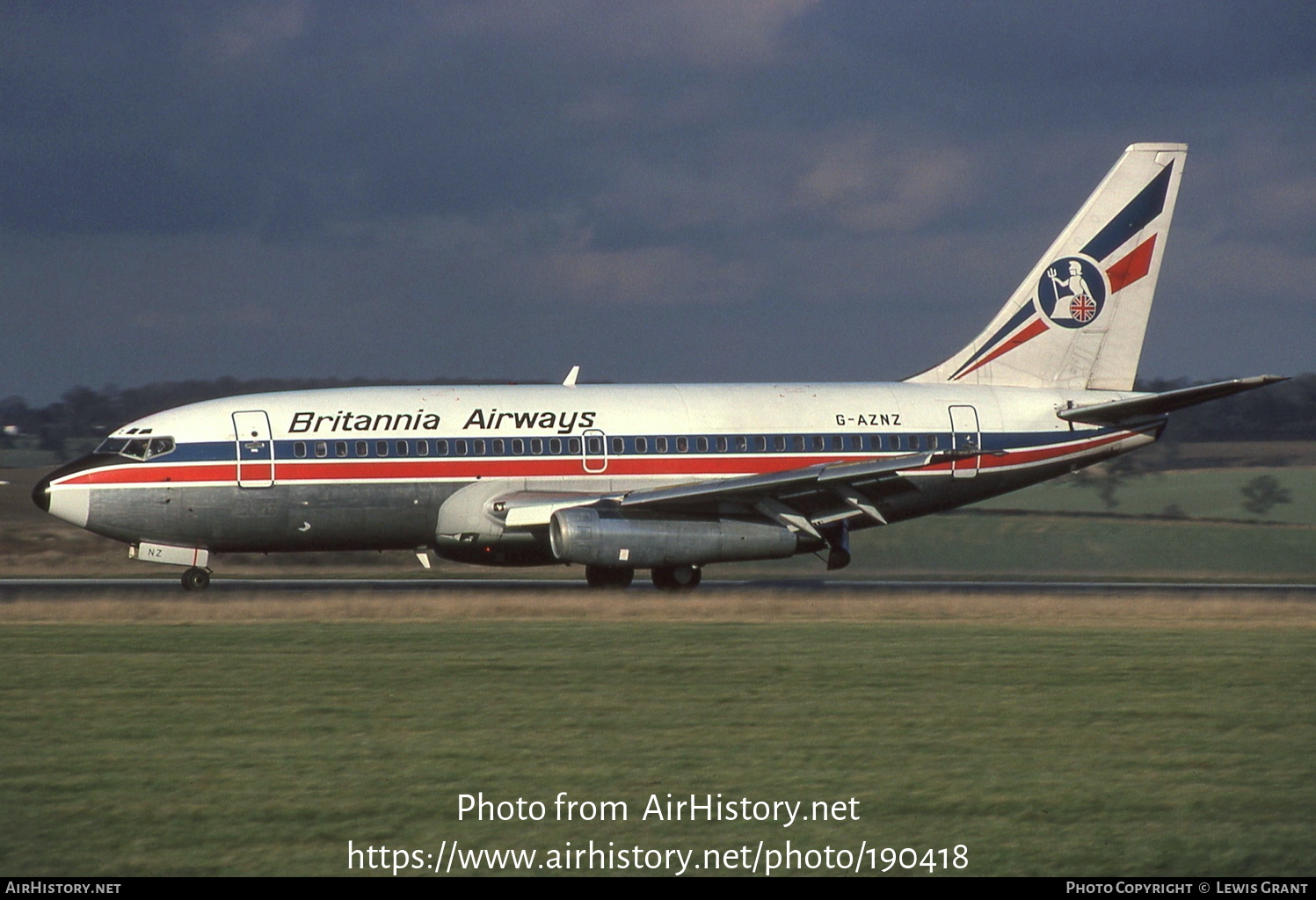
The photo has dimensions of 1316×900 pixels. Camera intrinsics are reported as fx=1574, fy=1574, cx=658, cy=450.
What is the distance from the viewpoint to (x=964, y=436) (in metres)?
32.4

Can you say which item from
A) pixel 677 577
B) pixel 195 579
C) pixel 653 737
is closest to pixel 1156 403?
pixel 677 577

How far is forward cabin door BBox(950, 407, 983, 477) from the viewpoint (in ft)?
106

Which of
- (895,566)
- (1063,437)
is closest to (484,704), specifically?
(1063,437)

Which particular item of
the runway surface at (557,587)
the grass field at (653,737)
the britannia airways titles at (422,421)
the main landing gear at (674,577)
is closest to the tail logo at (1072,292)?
the runway surface at (557,587)

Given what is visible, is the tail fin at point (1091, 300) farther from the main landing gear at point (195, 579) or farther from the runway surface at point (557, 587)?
the main landing gear at point (195, 579)

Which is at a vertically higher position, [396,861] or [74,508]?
[74,508]

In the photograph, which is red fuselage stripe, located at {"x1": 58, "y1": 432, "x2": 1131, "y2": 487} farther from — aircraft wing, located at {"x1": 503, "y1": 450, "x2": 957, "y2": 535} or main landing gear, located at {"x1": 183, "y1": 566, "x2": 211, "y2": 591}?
main landing gear, located at {"x1": 183, "y1": 566, "x2": 211, "y2": 591}

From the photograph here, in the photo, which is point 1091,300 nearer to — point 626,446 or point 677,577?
point 626,446

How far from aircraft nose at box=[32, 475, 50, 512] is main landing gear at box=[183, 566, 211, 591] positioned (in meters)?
2.74

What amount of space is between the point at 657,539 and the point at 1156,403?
10723mm

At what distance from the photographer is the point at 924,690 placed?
1684 cm

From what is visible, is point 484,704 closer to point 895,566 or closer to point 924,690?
Result: point 924,690

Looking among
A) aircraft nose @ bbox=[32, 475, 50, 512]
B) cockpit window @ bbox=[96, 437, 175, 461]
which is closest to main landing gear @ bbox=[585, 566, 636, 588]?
cockpit window @ bbox=[96, 437, 175, 461]
